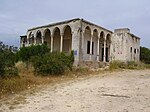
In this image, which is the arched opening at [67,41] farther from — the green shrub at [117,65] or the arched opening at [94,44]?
the green shrub at [117,65]

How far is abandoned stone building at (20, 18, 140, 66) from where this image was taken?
2538 centimetres

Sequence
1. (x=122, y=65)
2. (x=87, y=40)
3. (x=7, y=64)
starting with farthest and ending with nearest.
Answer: (x=87, y=40)
(x=122, y=65)
(x=7, y=64)

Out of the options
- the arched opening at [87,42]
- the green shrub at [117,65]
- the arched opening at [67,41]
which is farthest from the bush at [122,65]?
the arched opening at [67,41]

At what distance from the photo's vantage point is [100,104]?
859 cm

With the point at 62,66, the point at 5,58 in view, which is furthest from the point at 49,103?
the point at 62,66

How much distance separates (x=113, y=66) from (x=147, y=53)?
14374 millimetres

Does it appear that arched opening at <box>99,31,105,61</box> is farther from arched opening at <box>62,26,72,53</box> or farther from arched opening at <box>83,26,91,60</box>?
arched opening at <box>62,26,72,53</box>

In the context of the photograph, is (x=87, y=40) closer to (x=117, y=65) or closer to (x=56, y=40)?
(x=117, y=65)

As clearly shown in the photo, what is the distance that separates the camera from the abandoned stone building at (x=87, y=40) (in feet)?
83.3

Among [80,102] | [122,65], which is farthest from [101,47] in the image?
[80,102]

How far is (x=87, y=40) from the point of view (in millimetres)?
28625

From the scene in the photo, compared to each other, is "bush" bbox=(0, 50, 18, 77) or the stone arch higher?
the stone arch

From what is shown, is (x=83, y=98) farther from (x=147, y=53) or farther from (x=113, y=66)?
(x=147, y=53)

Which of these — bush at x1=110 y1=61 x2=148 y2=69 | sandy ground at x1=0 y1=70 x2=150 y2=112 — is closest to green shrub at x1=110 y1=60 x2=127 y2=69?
bush at x1=110 y1=61 x2=148 y2=69
